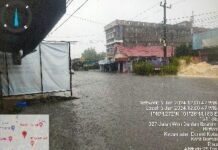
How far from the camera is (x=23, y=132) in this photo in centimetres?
258

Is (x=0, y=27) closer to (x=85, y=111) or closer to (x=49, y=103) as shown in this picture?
(x=85, y=111)

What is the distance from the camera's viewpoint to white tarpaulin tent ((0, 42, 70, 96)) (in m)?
6.62

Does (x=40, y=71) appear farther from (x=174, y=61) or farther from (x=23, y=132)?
(x=174, y=61)

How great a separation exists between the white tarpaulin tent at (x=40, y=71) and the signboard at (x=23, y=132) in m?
4.06

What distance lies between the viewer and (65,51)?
7258 mm

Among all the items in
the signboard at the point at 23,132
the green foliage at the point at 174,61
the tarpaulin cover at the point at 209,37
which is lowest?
the signboard at the point at 23,132

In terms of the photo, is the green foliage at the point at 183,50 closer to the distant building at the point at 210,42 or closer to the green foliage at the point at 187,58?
the green foliage at the point at 187,58

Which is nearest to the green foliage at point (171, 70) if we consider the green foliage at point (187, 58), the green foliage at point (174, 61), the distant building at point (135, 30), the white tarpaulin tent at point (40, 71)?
the green foliage at point (174, 61)

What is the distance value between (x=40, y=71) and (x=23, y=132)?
4.55m

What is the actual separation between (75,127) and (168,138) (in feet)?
5.03

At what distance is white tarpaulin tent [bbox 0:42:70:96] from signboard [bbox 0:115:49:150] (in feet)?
13.3

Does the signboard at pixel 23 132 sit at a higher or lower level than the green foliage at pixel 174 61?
lower

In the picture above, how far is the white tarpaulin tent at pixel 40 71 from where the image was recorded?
6.62m

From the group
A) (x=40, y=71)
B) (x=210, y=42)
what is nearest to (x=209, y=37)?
(x=210, y=42)
